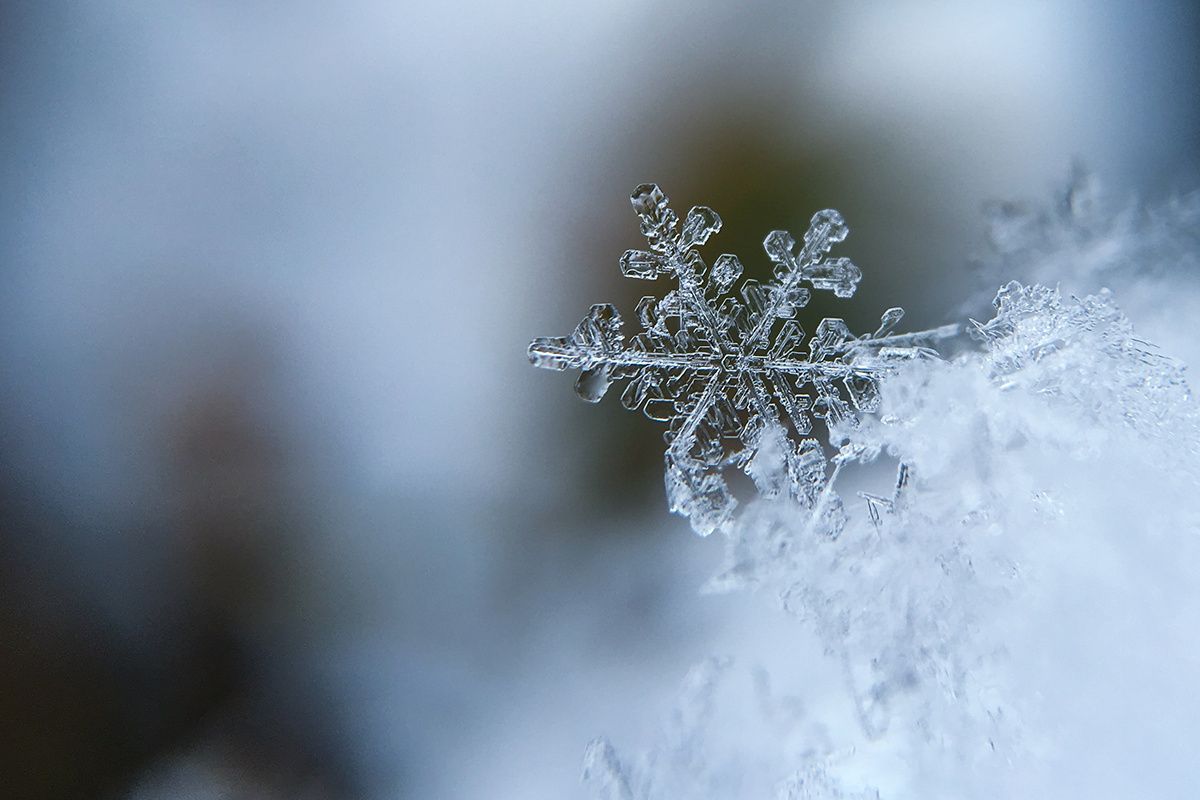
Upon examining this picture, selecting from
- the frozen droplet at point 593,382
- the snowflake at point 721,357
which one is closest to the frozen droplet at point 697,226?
the snowflake at point 721,357

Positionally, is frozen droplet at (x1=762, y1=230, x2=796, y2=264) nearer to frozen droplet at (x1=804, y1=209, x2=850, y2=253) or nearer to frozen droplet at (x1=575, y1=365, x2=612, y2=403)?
frozen droplet at (x1=804, y1=209, x2=850, y2=253)

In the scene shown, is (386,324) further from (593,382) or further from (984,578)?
(984,578)

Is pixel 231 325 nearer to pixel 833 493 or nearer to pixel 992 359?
pixel 833 493

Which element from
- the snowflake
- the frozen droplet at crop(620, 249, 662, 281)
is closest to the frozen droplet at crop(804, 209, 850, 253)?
the snowflake

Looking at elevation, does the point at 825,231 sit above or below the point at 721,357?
above

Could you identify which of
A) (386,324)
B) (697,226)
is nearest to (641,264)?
(697,226)

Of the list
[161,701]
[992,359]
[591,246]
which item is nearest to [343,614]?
[161,701]

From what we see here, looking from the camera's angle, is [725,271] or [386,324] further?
[386,324]

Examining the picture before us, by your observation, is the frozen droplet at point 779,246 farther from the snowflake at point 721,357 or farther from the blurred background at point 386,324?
the blurred background at point 386,324
